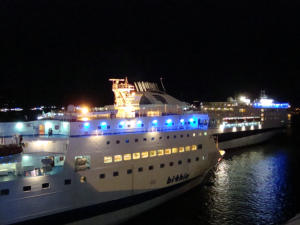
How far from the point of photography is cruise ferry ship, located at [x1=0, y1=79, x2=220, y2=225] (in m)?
14.5

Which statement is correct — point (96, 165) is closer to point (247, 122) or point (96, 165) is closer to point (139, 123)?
point (139, 123)

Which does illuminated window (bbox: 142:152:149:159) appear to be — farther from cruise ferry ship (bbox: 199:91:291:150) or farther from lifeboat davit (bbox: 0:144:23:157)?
cruise ferry ship (bbox: 199:91:291:150)

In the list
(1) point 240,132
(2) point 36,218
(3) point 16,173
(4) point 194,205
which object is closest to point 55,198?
(2) point 36,218

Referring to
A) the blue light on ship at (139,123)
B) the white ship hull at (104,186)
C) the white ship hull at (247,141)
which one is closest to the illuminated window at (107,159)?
the white ship hull at (104,186)

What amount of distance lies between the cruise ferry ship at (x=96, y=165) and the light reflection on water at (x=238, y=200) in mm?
1308

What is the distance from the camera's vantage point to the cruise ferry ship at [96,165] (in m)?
14.5

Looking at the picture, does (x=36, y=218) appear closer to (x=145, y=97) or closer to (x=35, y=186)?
(x=35, y=186)

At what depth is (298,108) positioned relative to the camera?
193m

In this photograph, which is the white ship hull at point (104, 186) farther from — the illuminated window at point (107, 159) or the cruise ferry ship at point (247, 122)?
the cruise ferry ship at point (247, 122)

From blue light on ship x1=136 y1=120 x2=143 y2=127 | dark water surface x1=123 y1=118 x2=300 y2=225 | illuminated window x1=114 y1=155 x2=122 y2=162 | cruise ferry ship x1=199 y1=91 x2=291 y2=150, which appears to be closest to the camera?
illuminated window x1=114 y1=155 x2=122 y2=162

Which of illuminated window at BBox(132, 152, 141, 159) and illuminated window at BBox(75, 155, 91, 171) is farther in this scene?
illuminated window at BBox(132, 152, 141, 159)

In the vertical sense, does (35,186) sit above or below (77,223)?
above

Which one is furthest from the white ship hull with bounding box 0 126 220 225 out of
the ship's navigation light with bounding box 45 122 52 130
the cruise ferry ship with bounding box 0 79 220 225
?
the ship's navigation light with bounding box 45 122 52 130

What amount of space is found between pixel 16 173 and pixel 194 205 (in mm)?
14122
